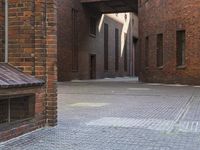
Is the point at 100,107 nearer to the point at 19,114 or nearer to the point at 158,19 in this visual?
the point at 19,114

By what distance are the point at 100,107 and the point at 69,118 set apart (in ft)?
10.8

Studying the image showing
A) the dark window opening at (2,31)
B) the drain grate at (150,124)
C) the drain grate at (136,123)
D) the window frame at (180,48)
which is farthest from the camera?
the window frame at (180,48)

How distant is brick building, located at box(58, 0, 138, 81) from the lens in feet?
128

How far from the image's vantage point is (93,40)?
48.2 m

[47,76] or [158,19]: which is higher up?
[158,19]

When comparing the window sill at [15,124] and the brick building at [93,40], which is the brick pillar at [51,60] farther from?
the brick building at [93,40]

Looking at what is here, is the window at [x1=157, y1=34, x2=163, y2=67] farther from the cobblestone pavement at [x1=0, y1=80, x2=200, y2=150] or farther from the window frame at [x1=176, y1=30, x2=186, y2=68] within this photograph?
the cobblestone pavement at [x1=0, y1=80, x2=200, y2=150]

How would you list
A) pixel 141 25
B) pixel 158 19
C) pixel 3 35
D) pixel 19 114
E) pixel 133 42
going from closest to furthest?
pixel 19 114 < pixel 3 35 < pixel 158 19 < pixel 141 25 < pixel 133 42

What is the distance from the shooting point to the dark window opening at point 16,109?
7.62 metres

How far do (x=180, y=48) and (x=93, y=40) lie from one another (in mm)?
19042

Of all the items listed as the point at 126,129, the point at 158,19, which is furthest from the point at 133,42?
the point at 126,129

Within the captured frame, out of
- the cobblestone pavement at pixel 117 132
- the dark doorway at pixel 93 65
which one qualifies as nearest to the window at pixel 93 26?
the dark doorway at pixel 93 65

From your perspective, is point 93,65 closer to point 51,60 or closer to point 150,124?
point 150,124

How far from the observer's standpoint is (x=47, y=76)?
892 cm
